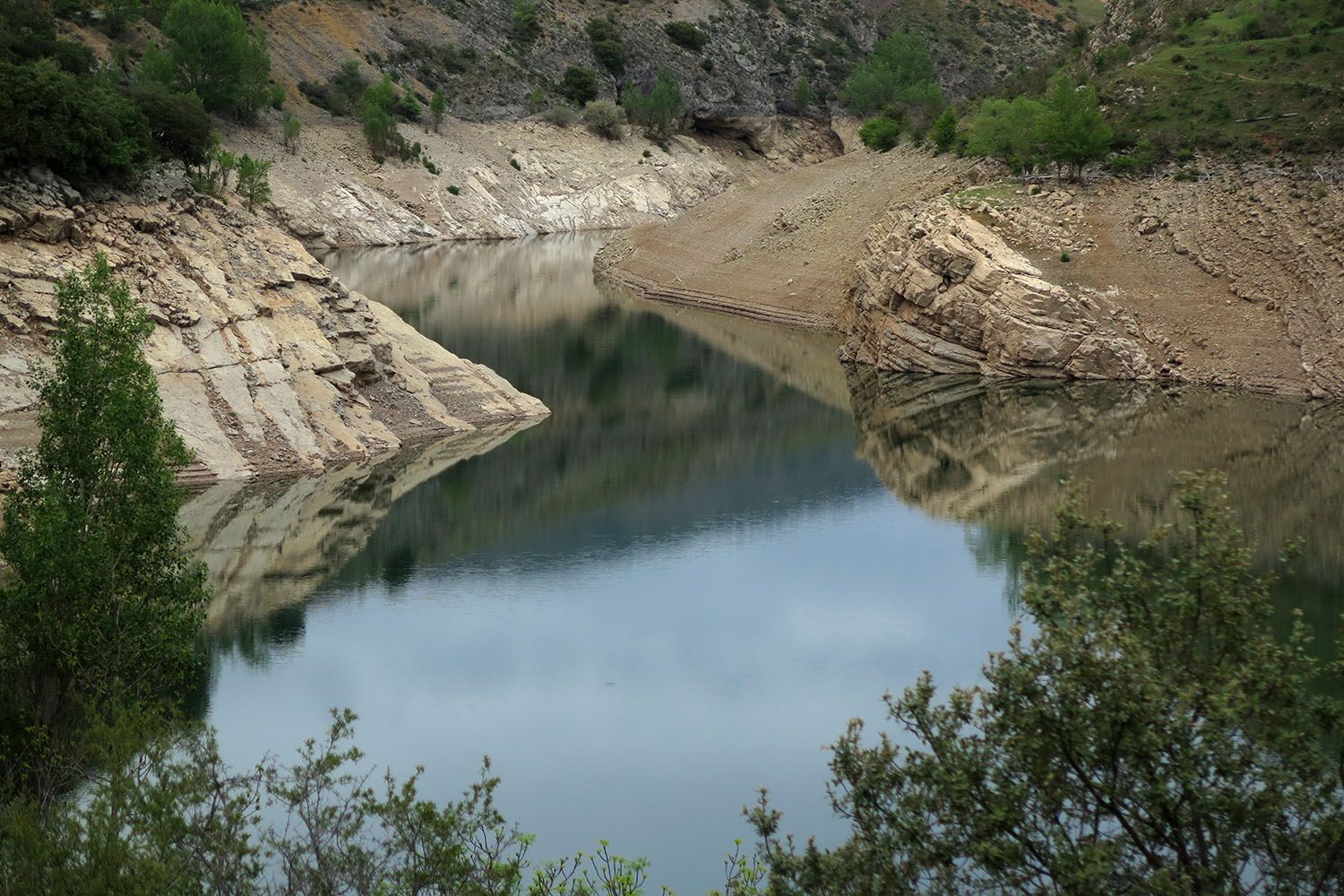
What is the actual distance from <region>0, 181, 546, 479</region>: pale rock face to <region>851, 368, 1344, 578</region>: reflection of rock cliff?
13.4 metres

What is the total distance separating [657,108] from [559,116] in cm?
899

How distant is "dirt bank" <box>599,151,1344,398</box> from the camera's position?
5525 cm

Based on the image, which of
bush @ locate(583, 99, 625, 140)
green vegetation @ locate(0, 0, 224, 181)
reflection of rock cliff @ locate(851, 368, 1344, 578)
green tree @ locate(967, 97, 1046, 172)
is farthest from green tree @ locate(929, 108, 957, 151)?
bush @ locate(583, 99, 625, 140)

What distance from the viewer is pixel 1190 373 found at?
183 ft

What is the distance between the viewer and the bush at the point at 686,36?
142750 millimetres

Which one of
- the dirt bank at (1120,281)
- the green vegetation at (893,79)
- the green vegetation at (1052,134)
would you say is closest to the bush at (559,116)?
the green vegetation at (893,79)

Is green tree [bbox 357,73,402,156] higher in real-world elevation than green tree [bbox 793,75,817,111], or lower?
lower

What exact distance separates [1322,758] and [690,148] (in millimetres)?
119993

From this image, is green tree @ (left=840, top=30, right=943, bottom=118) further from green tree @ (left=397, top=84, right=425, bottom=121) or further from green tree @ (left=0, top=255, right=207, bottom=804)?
green tree @ (left=0, top=255, right=207, bottom=804)

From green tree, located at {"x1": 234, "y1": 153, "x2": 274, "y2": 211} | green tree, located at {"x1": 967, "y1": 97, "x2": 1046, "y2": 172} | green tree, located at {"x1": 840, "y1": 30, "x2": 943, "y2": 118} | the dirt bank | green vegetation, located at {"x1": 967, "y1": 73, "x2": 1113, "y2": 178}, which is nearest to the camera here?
the dirt bank

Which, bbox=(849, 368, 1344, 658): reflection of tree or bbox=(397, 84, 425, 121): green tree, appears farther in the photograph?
bbox=(397, 84, 425, 121): green tree

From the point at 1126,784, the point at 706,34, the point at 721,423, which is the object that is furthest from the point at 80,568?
the point at 706,34

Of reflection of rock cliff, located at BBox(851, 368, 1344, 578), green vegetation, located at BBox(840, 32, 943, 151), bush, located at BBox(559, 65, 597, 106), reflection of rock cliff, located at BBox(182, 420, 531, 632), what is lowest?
reflection of rock cliff, located at BBox(182, 420, 531, 632)

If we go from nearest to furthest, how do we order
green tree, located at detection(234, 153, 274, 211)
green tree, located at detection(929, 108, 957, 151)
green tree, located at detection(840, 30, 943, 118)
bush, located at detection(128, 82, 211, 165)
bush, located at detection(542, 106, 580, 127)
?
bush, located at detection(128, 82, 211, 165), green tree, located at detection(234, 153, 274, 211), green tree, located at detection(929, 108, 957, 151), bush, located at detection(542, 106, 580, 127), green tree, located at detection(840, 30, 943, 118)
